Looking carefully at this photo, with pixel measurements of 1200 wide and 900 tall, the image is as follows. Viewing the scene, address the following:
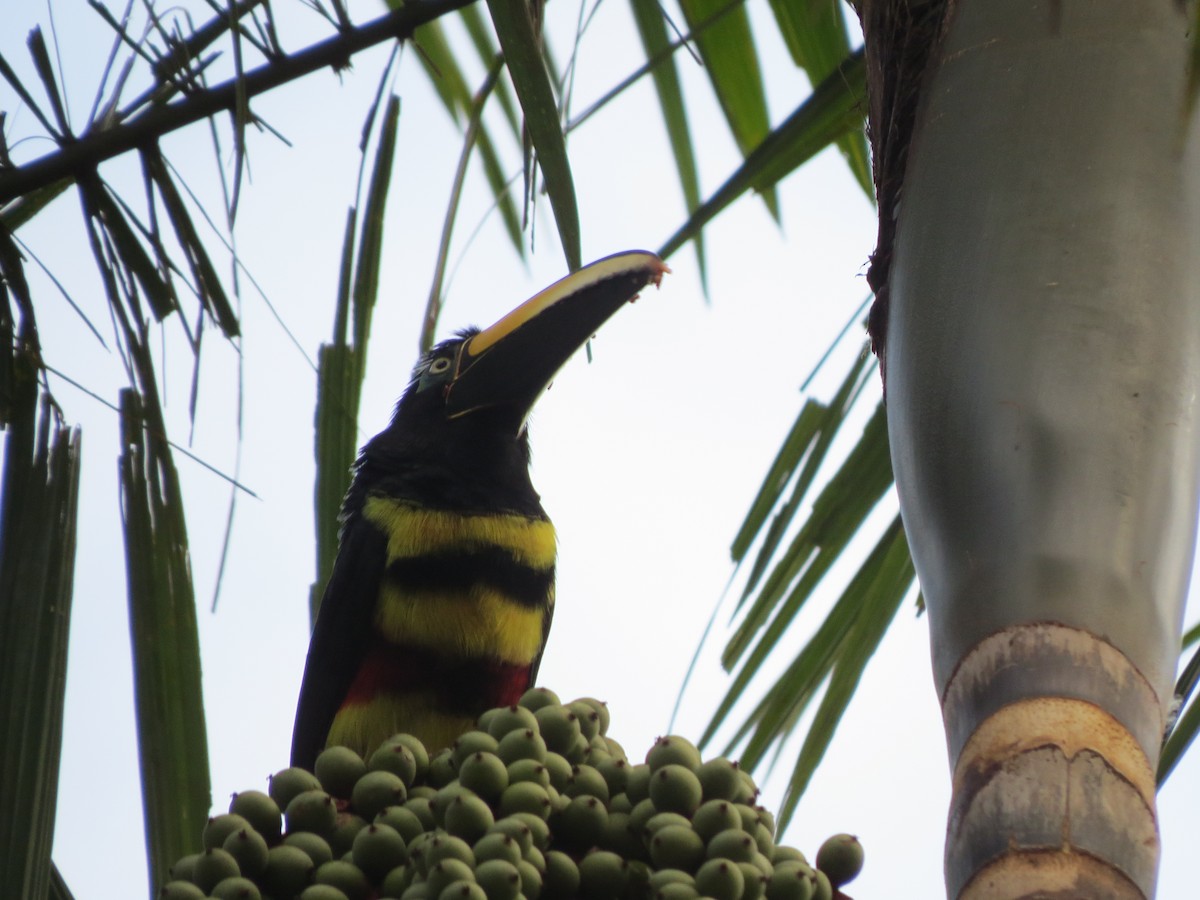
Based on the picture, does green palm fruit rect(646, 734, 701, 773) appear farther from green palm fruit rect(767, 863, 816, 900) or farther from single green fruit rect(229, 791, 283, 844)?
single green fruit rect(229, 791, 283, 844)

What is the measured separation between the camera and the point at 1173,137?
1438 millimetres

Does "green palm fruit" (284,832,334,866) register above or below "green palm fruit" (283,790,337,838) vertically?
below

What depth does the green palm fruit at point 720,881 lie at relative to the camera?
50.4 inches

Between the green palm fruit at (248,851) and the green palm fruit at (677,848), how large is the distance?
1.16ft

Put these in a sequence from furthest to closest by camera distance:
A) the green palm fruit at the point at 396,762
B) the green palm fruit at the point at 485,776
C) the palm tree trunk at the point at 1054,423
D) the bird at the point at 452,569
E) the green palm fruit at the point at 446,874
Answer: the bird at the point at 452,569 < the green palm fruit at the point at 396,762 < the green palm fruit at the point at 485,776 < the green palm fruit at the point at 446,874 < the palm tree trunk at the point at 1054,423

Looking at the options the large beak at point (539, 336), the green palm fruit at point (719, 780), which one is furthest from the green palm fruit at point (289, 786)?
the large beak at point (539, 336)

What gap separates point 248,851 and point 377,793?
0.16 meters

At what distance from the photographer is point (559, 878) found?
53.8 inches

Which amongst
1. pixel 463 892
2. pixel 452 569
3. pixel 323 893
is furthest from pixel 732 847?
pixel 452 569

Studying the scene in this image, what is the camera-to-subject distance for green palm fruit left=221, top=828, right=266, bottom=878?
1391 mm

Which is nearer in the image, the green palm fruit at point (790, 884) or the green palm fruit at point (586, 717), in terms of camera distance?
the green palm fruit at point (790, 884)

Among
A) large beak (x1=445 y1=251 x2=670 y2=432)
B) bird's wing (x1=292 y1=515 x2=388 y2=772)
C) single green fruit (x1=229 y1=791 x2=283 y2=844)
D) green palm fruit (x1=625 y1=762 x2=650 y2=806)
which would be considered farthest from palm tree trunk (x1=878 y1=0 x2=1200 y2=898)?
bird's wing (x1=292 y1=515 x2=388 y2=772)

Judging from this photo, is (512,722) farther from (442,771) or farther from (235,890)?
(235,890)

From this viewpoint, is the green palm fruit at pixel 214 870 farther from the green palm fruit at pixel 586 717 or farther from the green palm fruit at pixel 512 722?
the green palm fruit at pixel 586 717
